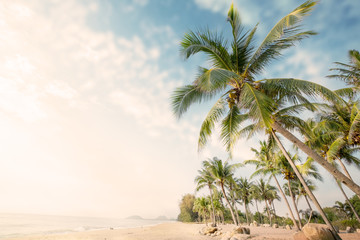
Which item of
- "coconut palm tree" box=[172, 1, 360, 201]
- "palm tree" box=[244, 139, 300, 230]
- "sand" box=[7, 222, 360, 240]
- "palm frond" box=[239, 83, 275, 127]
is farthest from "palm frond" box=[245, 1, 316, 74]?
"palm tree" box=[244, 139, 300, 230]

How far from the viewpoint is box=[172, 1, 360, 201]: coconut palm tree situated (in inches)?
203

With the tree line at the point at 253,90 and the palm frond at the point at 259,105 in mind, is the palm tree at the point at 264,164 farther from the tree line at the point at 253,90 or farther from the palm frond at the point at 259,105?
the palm frond at the point at 259,105

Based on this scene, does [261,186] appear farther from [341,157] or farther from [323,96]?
[323,96]

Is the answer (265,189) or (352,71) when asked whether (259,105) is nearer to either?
(352,71)

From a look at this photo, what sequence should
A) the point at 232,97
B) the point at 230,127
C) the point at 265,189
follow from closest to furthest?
the point at 232,97 → the point at 230,127 → the point at 265,189

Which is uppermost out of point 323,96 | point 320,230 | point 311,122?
point 311,122

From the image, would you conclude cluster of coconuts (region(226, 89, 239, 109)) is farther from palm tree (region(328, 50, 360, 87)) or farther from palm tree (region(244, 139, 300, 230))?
palm tree (region(244, 139, 300, 230))

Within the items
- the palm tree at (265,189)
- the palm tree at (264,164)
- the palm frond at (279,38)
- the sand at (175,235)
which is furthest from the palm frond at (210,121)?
the palm tree at (265,189)

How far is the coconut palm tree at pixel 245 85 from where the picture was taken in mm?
5164

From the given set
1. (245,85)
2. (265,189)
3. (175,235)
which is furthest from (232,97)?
(265,189)

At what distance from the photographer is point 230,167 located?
19719mm

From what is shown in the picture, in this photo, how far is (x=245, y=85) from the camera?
587 cm

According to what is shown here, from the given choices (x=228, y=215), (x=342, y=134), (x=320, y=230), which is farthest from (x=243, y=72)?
(x=228, y=215)

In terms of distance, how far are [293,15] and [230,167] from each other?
1734cm
